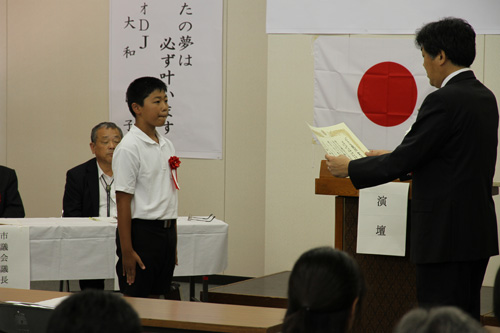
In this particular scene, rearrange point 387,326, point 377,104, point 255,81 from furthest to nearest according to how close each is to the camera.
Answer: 1. point 255,81
2. point 377,104
3. point 387,326

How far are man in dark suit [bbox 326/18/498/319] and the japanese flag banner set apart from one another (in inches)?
105

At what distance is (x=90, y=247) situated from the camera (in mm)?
4277

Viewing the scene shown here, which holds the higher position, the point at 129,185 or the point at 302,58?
the point at 302,58

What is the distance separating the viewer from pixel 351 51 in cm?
529

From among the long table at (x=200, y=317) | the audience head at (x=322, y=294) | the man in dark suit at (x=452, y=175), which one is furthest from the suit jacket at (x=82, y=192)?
the audience head at (x=322, y=294)

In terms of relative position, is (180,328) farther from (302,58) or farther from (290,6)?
(302,58)

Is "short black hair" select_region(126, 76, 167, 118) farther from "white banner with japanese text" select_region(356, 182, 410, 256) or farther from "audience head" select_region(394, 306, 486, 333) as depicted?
"audience head" select_region(394, 306, 486, 333)

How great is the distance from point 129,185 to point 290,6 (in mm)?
1506

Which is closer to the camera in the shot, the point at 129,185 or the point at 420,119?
the point at 420,119

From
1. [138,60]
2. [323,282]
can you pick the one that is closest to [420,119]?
[323,282]

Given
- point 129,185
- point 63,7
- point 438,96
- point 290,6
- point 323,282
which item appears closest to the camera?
point 323,282

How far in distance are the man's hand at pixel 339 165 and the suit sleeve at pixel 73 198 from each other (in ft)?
7.77

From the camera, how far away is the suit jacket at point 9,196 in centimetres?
480

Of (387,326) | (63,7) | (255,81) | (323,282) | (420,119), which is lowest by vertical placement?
(387,326)
